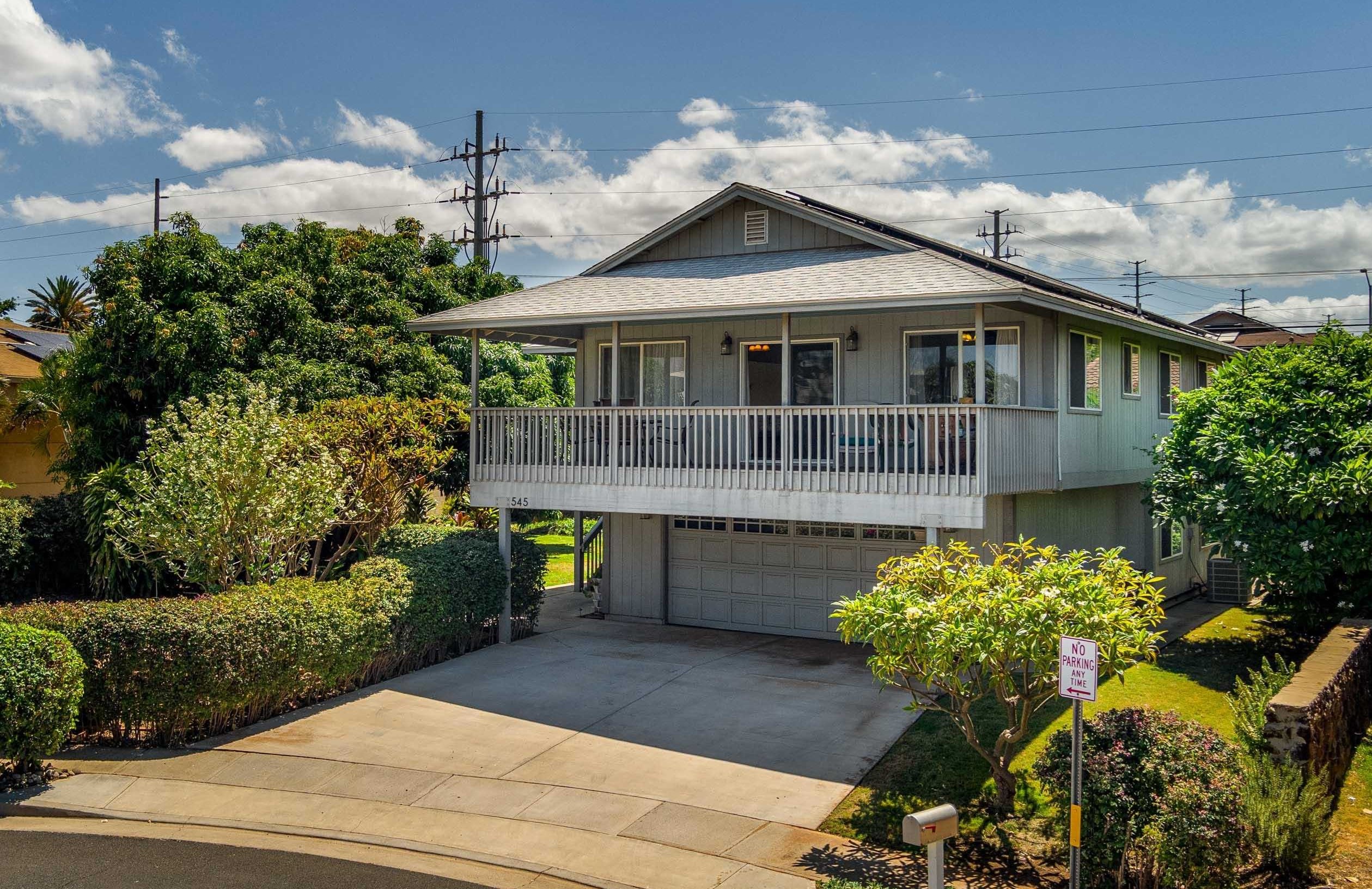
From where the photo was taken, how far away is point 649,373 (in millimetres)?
18484

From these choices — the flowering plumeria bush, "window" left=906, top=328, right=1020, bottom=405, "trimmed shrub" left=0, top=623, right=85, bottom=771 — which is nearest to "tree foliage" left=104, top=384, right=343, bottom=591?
"trimmed shrub" left=0, top=623, right=85, bottom=771

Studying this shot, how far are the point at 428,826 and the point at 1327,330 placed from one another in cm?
1390

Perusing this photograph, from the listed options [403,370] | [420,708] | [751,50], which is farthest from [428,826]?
[751,50]

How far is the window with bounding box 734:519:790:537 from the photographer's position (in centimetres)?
1717

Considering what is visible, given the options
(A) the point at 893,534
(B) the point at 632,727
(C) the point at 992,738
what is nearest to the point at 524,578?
(B) the point at 632,727

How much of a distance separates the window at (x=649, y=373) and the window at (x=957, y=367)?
4.04 meters

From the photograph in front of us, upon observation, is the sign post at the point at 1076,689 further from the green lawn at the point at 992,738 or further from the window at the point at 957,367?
the window at the point at 957,367

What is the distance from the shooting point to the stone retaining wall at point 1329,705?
875 centimetres

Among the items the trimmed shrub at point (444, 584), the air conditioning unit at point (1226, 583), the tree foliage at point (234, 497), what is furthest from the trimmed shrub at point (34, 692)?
the air conditioning unit at point (1226, 583)

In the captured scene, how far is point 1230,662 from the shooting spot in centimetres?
1499

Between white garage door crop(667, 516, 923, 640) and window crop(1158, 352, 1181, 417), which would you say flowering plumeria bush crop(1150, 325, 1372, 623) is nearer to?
white garage door crop(667, 516, 923, 640)

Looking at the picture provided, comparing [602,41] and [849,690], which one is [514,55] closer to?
[602,41]

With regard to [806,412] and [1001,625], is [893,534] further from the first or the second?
[1001,625]

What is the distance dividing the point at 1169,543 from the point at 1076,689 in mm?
15807
